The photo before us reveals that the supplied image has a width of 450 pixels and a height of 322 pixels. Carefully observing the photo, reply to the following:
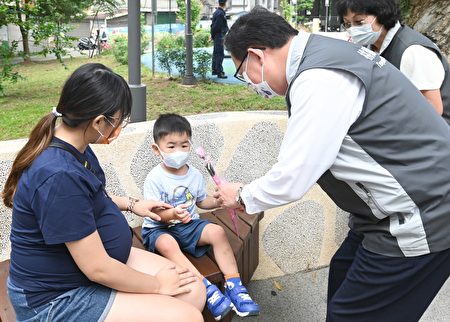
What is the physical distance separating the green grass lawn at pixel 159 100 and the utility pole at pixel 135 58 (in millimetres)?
1579

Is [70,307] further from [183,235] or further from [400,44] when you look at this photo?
[400,44]

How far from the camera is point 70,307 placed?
1.67 metres

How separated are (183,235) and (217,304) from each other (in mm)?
468

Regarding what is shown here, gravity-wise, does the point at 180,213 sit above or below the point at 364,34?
below

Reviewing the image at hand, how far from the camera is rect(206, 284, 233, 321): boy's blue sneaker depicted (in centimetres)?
214

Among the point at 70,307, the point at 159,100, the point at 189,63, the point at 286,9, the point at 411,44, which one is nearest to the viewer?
the point at 70,307

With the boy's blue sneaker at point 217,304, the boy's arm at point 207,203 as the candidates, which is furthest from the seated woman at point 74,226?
the boy's arm at point 207,203

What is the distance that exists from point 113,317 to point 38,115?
4.16m

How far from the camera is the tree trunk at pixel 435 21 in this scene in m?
4.10

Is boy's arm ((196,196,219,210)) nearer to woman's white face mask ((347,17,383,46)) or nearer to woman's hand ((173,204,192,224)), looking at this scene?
woman's hand ((173,204,192,224))

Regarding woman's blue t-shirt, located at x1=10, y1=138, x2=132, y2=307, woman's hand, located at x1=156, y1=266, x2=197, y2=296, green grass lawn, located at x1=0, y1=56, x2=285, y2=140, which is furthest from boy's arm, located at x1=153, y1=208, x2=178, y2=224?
green grass lawn, located at x1=0, y1=56, x2=285, y2=140

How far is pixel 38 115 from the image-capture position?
5.34 m

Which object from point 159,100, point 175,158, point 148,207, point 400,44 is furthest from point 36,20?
point 400,44

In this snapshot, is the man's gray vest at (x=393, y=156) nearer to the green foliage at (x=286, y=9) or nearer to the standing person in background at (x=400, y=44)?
the standing person in background at (x=400, y=44)
